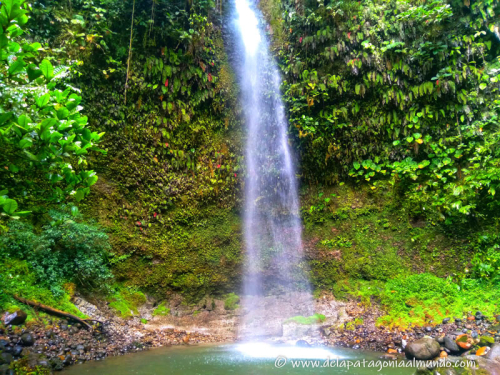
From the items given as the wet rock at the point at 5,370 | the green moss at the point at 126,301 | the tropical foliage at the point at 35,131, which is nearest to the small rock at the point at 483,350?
the tropical foliage at the point at 35,131

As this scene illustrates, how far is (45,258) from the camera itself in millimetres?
5367

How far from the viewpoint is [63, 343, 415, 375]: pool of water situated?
411 centimetres

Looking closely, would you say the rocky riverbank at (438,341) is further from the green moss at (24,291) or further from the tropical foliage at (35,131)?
the green moss at (24,291)

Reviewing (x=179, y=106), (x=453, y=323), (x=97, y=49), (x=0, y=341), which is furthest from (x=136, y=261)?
(x=453, y=323)

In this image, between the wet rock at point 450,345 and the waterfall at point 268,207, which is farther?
the waterfall at point 268,207

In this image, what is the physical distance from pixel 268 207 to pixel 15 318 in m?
5.37

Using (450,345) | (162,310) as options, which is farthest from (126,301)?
(450,345)

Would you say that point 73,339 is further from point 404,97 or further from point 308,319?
point 404,97

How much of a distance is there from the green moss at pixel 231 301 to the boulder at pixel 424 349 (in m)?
3.54

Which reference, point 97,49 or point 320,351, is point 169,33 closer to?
point 97,49

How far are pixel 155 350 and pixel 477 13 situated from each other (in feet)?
31.1

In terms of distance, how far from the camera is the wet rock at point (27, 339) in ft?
13.6

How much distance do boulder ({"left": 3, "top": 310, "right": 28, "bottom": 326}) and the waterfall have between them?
12.8 ft

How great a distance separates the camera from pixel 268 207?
25.7 feet
